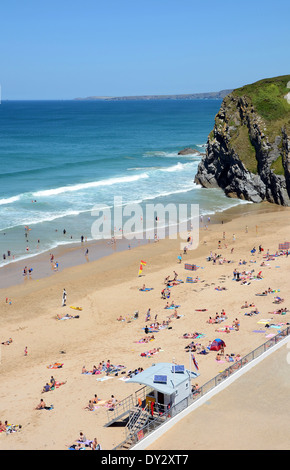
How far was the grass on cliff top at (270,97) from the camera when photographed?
6028 cm

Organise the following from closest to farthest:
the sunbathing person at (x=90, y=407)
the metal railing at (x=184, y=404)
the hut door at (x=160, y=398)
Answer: the metal railing at (x=184, y=404) → the hut door at (x=160, y=398) → the sunbathing person at (x=90, y=407)

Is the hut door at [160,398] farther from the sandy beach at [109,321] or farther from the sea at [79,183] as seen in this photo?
the sea at [79,183]

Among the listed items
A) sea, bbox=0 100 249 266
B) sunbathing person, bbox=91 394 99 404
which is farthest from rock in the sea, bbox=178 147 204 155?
sunbathing person, bbox=91 394 99 404

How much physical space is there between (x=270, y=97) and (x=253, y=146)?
262 inches

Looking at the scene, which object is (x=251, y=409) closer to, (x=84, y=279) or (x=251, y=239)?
(x=84, y=279)

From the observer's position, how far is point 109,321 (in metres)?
29.5

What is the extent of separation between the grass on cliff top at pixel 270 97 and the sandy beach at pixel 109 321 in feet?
64.4

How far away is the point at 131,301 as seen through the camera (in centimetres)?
3250

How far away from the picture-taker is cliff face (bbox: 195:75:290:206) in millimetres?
→ 56688

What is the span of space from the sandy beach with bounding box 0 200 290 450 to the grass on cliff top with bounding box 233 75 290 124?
19.6m

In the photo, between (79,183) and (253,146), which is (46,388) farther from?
(79,183)

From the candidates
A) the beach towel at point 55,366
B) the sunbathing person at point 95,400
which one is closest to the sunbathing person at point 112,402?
the sunbathing person at point 95,400
